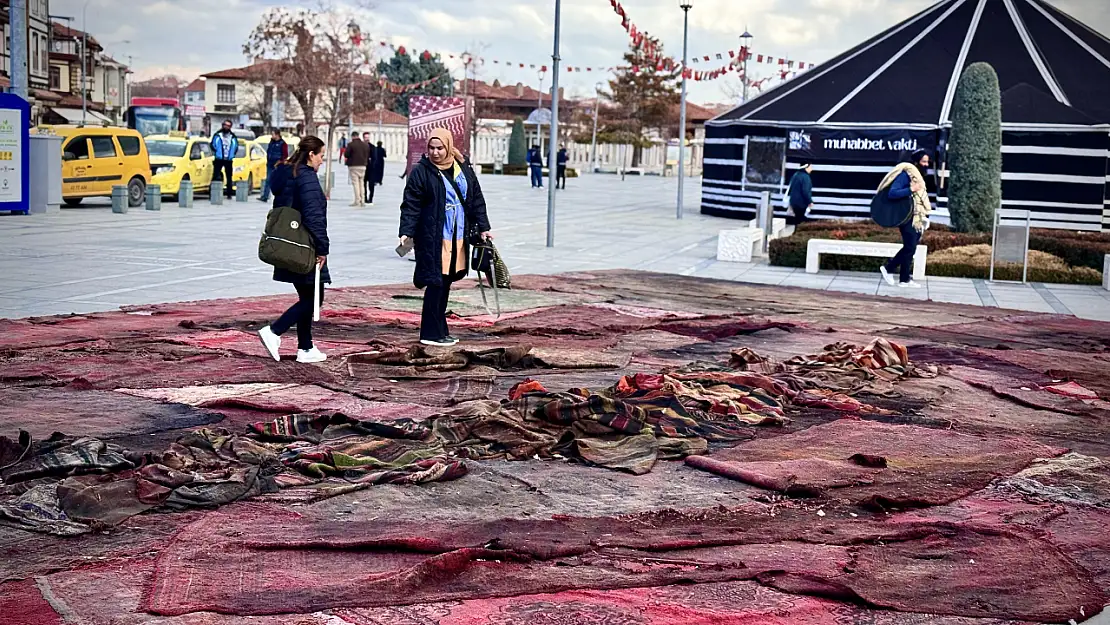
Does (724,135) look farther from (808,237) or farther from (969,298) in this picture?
(969,298)

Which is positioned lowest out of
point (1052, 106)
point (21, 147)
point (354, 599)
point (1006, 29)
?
point (354, 599)

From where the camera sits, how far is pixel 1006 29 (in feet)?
98.1

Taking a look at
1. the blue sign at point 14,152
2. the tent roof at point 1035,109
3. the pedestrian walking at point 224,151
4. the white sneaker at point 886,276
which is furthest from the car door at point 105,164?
the tent roof at point 1035,109

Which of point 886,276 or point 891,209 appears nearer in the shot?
point 891,209

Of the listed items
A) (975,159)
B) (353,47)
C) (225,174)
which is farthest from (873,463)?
(353,47)

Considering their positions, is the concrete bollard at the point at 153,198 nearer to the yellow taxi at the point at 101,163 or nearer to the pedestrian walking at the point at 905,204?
the yellow taxi at the point at 101,163

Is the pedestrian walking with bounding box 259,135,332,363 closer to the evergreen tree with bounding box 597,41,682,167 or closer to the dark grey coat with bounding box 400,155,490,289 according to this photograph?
the dark grey coat with bounding box 400,155,490,289

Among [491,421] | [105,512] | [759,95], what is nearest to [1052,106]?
[759,95]

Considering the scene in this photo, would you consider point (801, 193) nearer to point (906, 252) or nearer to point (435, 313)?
point (906, 252)

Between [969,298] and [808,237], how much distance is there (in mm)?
4470

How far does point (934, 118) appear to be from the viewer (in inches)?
1081

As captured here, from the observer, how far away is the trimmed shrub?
21.1 metres

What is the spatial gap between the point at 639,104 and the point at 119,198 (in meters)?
50.5

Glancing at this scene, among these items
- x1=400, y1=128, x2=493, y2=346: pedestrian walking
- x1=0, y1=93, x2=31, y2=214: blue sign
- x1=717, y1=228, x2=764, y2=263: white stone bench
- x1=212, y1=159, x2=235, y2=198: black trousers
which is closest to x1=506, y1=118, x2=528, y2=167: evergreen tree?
x1=212, y1=159, x2=235, y2=198: black trousers
